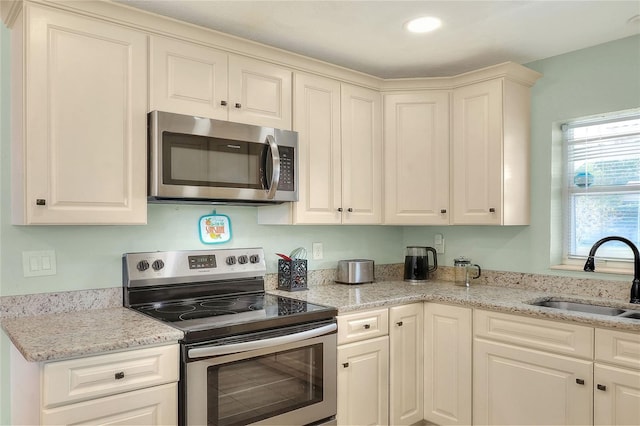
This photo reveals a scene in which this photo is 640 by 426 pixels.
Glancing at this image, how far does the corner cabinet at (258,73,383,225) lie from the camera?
8.70ft

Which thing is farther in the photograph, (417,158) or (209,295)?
(417,158)

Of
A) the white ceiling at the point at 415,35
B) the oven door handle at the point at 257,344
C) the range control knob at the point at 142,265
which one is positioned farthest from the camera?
the range control knob at the point at 142,265

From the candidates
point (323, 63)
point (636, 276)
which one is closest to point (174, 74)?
point (323, 63)

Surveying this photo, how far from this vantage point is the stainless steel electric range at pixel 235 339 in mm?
1812

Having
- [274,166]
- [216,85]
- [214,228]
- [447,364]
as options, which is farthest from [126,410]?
[447,364]

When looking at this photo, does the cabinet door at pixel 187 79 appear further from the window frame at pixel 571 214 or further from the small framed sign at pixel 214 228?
the window frame at pixel 571 214

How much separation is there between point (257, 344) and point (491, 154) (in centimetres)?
179

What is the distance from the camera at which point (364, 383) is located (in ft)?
7.92

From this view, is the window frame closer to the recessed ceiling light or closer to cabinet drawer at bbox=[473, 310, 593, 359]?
cabinet drawer at bbox=[473, 310, 593, 359]

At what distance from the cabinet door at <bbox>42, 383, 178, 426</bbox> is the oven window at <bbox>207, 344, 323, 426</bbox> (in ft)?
0.51

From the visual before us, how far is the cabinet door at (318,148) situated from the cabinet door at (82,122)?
88cm

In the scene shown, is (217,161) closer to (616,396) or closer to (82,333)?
(82,333)

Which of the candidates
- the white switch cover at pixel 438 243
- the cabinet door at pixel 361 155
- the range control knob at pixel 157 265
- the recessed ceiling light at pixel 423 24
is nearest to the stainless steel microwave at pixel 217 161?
the range control knob at pixel 157 265

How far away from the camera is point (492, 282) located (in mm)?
3066
